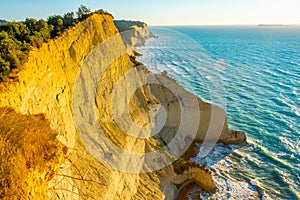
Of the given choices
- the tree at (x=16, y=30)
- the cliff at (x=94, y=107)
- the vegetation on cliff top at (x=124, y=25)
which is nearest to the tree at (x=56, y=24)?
the cliff at (x=94, y=107)

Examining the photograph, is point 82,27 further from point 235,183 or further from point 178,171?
point 235,183

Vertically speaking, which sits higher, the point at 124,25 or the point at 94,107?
the point at 124,25

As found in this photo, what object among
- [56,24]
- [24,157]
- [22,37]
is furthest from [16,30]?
[24,157]

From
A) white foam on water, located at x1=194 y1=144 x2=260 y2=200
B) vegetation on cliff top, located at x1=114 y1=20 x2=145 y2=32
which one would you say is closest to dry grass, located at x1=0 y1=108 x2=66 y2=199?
white foam on water, located at x1=194 y1=144 x2=260 y2=200

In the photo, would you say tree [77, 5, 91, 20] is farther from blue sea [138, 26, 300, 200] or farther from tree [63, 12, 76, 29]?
blue sea [138, 26, 300, 200]

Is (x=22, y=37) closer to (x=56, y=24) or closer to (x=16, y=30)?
(x=16, y=30)

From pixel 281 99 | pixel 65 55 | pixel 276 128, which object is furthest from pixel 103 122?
pixel 281 99

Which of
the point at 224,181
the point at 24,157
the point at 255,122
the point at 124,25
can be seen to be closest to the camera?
the point at 24,157
